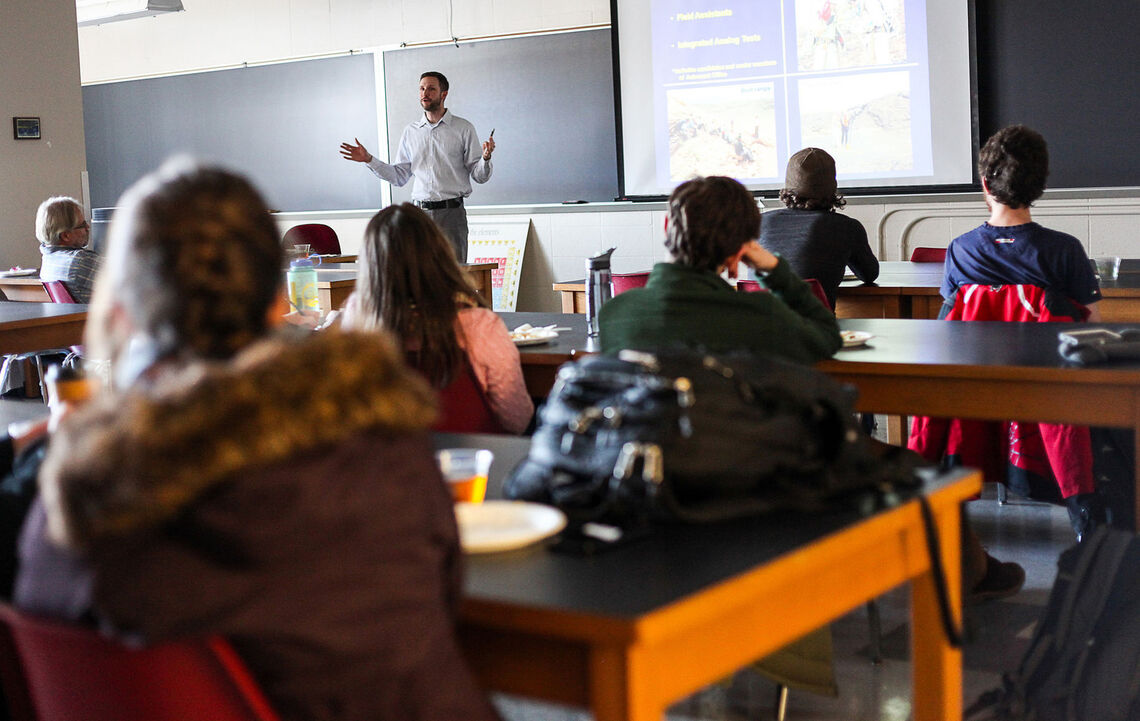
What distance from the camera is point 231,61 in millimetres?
9430

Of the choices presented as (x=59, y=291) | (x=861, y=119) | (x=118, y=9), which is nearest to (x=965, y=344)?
(x=59, y=291)

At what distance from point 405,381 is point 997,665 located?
78.2 inches

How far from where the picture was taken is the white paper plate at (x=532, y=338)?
3.23 m

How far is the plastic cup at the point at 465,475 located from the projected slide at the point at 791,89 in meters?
5.57

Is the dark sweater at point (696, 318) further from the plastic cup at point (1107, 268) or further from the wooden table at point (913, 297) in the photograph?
the plastic cup at point (1107, 268)

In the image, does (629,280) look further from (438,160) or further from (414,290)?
(438,160)

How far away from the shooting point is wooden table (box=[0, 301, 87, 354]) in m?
4.17

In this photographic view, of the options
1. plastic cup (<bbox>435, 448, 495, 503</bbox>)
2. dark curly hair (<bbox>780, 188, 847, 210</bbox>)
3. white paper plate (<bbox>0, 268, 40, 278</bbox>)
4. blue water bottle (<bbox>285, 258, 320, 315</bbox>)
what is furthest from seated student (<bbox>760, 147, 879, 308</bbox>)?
white paper plate (<bbox>0, 268, 40, 278</bbox>)

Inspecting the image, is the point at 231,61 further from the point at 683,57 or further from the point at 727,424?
the point at 727,424

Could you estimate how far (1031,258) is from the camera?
3328mm

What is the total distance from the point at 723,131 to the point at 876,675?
5.15 meters

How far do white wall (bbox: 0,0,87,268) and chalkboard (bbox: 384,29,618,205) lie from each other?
2.10 m

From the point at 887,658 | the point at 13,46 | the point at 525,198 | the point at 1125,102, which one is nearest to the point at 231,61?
the point at 13,46

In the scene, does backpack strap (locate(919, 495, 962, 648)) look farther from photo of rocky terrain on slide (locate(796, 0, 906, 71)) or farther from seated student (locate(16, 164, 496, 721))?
photo of rocky terrain on slide (locate(796, 0, 906, 71))
